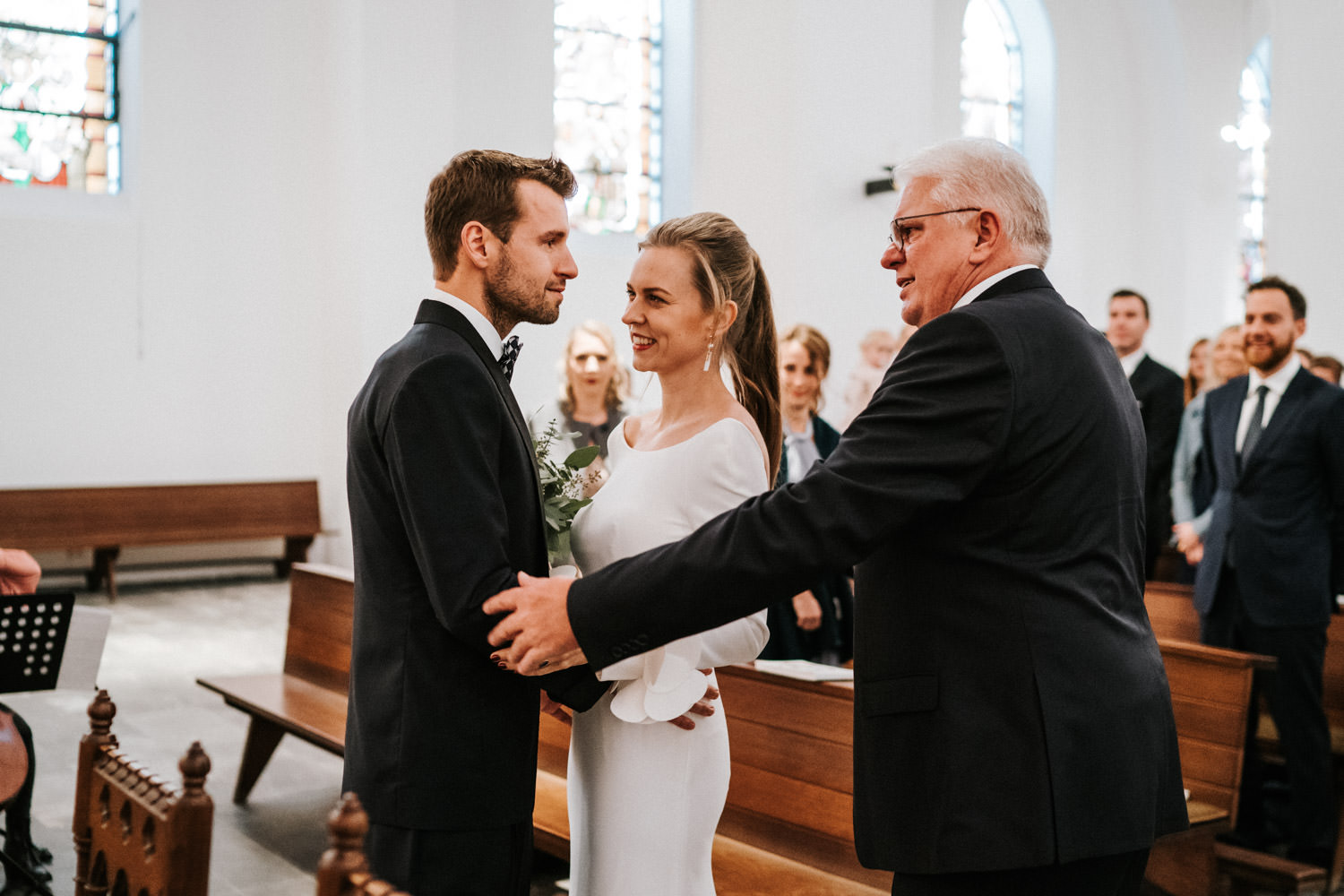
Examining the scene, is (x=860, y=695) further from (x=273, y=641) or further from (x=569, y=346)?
(x=273, y=641)

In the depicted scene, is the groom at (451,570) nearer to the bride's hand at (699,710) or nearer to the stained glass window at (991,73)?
the bride's hand at (699,710)

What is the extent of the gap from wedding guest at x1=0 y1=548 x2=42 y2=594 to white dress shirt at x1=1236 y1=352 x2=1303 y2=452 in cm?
427

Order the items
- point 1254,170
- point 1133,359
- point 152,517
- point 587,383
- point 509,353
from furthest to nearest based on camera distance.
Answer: point 1254,170
point 152,517
point 1133,359
point 587,383
point 509,353

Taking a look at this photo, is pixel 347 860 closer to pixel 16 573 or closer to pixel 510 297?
pixel 510 297

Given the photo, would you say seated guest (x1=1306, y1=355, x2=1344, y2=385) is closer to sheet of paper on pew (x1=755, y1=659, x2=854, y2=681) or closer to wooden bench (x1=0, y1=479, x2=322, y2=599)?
sheet of paper on pew (x1=755, y1=659, x2=854, y2=681)

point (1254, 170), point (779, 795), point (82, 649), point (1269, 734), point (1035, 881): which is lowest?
point (1269, 734)

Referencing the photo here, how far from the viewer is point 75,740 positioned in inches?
222

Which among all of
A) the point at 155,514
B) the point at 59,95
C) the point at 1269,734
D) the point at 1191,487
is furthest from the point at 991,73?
the point at 1269,734

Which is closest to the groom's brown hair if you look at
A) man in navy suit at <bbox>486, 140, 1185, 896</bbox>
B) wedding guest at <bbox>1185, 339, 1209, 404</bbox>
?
man in navy suit at <bbox>486, 140, 1185, 896</bbox>

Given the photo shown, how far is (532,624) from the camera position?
1833 millimetres

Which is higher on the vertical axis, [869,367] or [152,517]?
[869,367]

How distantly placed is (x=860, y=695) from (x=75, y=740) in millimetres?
4962

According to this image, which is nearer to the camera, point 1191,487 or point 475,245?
point 475,245

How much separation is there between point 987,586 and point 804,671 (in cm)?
181
